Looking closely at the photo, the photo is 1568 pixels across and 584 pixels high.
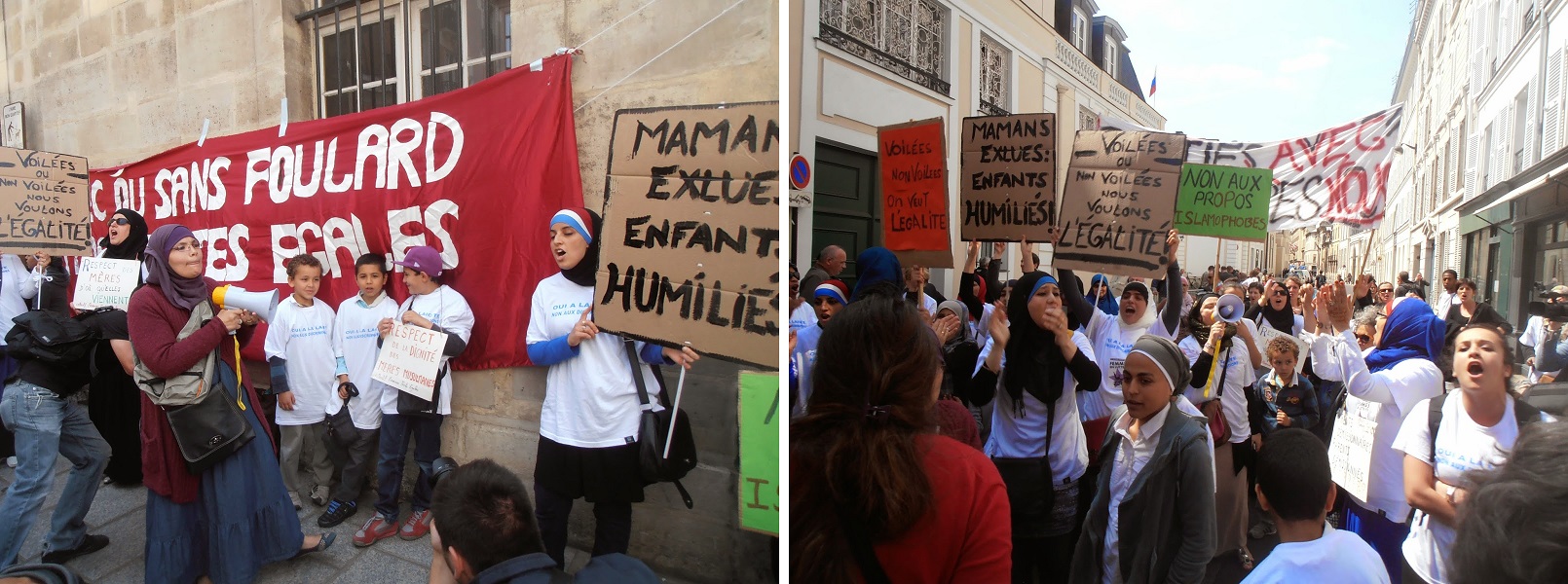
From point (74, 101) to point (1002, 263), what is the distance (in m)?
3.58

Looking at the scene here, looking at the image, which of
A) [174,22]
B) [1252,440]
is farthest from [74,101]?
[1252,440]

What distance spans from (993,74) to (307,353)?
2454 millimetres

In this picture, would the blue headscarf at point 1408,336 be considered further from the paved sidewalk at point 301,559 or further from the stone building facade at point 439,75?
the paved sidewalk at point 301,559

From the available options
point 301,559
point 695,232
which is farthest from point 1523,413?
point 301,559

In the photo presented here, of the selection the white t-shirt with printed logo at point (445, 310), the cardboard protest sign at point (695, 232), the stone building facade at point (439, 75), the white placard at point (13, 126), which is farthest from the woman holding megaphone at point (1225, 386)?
the white placard at point (13, 126)

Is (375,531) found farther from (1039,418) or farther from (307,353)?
(1039,418)

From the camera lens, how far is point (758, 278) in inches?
52.9

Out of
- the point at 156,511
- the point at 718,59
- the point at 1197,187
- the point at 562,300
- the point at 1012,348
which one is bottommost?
the point at 156,511

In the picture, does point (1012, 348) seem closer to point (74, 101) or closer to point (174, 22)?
point (174, 22)

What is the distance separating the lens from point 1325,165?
1565mm

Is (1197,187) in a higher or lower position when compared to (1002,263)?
higher

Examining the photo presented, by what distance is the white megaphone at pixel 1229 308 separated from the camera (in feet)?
4.91

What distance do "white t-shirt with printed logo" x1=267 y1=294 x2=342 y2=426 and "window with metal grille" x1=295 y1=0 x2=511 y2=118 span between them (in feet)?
2.54

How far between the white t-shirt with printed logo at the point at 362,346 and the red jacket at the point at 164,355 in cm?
29
